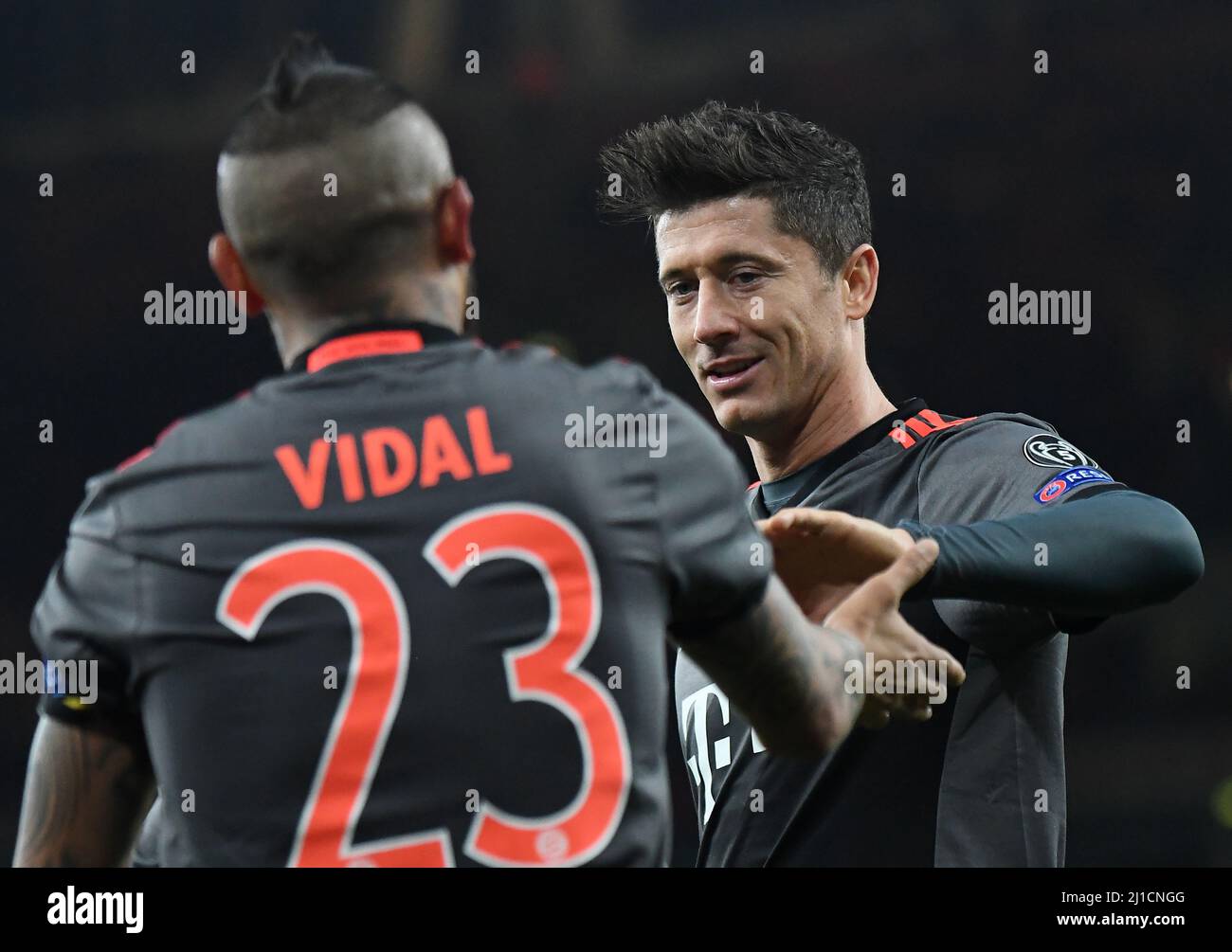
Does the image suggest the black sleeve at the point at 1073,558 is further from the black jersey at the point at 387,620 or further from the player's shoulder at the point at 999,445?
the black jersey at the point at 387,620

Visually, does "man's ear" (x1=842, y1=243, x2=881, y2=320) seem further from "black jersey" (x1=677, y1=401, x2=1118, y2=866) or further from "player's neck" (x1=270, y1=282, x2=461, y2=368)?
"player's neck" (x1=270, y1=282, x2=461, y2=368)

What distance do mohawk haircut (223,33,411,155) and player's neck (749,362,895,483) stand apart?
1620 mm

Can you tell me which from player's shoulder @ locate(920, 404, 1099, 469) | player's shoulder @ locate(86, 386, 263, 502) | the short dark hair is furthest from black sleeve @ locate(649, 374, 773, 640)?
the short dark hair

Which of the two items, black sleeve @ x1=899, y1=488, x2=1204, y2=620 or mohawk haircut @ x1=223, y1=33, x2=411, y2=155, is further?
black sleeve @ x1=899, y1=488, x2=1204, y2=620

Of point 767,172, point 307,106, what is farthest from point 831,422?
point 307,106

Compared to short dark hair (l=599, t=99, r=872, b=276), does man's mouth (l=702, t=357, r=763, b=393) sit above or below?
below

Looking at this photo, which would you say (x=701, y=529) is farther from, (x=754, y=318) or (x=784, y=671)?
(x=754, y=318)

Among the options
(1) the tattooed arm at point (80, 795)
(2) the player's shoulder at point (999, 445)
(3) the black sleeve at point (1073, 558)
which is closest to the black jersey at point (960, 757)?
(2) the player's shoulder at point (999, 445)

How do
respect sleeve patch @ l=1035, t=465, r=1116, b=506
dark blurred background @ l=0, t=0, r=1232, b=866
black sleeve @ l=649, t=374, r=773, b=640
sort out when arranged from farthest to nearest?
dark blurred background @ l=0, t=0, r=1232, b=866 → respect sleeve patch @ l=1035, t=465, r=1116, b=506 → black sleeve @ l=649, t=374, r=773, b=640

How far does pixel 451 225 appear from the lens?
1688 millimetres

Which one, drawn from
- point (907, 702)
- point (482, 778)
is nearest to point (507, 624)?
point (482, 778)

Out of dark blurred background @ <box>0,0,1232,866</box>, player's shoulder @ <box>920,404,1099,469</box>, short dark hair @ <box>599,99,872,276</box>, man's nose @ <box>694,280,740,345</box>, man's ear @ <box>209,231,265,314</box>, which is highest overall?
dark blurred background @ <box>0,0,1232,866</box>

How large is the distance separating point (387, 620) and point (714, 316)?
1.81m

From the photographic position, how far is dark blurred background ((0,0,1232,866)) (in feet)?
20.5
